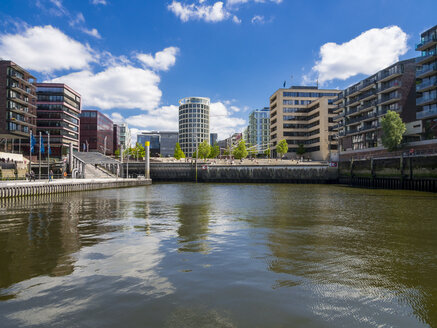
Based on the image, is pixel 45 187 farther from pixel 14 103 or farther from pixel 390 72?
pixel 390 72

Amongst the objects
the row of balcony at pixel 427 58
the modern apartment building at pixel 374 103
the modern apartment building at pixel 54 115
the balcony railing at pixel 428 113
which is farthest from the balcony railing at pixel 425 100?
the modern apartment building at pixel 54 115

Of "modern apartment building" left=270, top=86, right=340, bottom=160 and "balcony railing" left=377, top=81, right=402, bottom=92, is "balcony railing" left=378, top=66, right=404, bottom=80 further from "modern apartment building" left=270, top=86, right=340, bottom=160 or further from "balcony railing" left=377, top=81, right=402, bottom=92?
"modern apartment building" left=270, top=86, right=340, bottom=160

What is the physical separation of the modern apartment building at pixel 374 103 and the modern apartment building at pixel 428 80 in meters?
8.84

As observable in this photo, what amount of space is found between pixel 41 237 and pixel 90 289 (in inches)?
334

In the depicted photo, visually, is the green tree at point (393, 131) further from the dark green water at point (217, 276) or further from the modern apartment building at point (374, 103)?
the dark green water at point (217, 276)

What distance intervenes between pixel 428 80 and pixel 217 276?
255ft

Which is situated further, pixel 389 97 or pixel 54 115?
pixel 54 115

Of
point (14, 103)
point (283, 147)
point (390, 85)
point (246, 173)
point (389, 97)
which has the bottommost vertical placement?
point (246, 173)

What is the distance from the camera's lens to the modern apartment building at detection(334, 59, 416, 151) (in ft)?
260

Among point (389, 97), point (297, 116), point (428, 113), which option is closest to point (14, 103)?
point (389, 97)

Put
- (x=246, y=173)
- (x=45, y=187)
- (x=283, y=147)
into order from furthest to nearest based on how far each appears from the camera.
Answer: (x=283, y=147)
(x=246, y=173)
(x=45, y=187)

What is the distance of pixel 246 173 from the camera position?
283 feet

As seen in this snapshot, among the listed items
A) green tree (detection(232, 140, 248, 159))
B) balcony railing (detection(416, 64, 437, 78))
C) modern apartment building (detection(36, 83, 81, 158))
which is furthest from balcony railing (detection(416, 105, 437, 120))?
modern apartment building (detection(36, 83, 81, 158))

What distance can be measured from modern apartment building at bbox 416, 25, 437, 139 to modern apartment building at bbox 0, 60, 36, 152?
10498 cm
